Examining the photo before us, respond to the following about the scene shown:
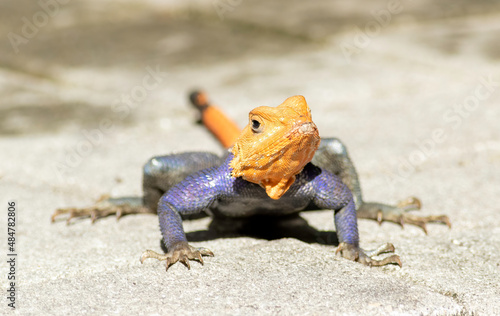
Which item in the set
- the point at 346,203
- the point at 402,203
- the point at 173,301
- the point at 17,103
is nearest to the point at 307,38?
the point at 17,103

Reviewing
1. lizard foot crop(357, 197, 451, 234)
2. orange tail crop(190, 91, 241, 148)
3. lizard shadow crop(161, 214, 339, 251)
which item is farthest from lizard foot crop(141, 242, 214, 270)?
orange tail crop(190, 91, 241, 148)

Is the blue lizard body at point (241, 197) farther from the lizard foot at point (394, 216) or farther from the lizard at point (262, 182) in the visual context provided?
the lizard foot at point (394, 216)

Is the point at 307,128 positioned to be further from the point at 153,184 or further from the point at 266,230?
the point at 153,184

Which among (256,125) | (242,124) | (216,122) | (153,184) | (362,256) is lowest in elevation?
(362,256)

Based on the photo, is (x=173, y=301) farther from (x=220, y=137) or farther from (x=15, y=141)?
(x=15, y=141)

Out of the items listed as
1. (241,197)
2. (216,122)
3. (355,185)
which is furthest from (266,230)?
(216,122)

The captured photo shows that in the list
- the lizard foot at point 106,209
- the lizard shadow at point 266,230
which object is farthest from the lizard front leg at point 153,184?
the lizard shadow at point 266,230
